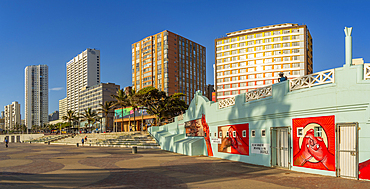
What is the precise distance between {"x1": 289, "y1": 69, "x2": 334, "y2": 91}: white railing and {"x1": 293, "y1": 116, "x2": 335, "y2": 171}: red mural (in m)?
1.70

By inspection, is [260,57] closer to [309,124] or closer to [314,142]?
[309,124]

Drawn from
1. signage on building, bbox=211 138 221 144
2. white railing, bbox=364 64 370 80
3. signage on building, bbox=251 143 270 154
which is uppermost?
white railing, bbox=364 64 370 80

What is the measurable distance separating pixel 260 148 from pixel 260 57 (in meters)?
78.1

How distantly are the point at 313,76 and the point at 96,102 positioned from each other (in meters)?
156

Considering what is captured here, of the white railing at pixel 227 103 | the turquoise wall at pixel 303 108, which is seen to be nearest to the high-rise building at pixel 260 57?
the white railing at pixel 227 103

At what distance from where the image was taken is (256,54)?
300 ft

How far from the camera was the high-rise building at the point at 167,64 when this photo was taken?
382ft

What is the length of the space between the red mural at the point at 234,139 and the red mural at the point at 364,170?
7829 millimetres

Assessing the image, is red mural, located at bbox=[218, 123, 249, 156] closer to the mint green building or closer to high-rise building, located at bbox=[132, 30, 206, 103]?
the mint green building

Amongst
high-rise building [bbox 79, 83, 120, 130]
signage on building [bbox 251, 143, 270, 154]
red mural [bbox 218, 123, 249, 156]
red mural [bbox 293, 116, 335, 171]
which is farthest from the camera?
high-rise building [bbox 79, 83, 120, 130]

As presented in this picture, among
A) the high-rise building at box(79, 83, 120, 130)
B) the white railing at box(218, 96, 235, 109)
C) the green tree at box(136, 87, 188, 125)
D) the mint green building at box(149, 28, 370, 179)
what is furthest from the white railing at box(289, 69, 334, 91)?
the high-rise building at box(79, 83, 120, 130)

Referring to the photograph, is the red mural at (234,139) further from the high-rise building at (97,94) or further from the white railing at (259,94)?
the high-rise building at (97,94)

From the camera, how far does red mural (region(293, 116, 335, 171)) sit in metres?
12.8

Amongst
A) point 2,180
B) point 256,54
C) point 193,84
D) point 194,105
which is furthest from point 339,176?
point 193,84
